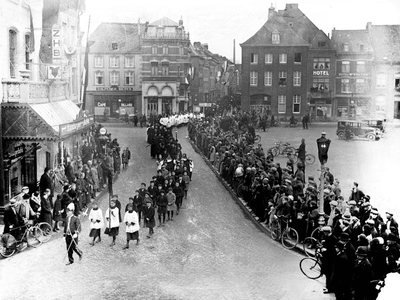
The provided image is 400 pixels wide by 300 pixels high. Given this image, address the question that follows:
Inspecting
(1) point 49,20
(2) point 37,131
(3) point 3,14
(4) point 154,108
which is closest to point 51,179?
(2) point 37,131

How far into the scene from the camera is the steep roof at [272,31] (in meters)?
58.7

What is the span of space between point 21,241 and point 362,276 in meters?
9.48

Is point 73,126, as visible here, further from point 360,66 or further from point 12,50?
point 360,66

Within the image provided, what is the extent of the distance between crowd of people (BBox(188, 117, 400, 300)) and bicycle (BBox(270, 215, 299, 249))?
23 centimetres

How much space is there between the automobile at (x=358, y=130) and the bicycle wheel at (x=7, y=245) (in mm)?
30576

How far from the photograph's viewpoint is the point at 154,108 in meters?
58.3

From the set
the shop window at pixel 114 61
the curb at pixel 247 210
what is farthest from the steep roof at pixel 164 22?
the curb at pixel 247 210

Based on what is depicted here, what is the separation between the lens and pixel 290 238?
16.4 m

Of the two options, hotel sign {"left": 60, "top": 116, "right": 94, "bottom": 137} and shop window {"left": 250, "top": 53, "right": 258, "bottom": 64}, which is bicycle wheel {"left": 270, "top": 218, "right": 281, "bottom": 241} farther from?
shop window {"left": 250, "top": 53, "right": 258, "bottom": 64}

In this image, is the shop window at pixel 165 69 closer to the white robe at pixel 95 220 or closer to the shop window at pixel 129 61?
the shop window at pixel 129 61

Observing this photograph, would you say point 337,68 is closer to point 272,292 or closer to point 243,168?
point 243,168

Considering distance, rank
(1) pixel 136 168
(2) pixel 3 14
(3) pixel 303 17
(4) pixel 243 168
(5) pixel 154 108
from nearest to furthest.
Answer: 1. (2) pixel 3 14
2. (4) pixel 243 168
3. (1) pixel 136 168
4. (5) pixel 154 108
5. (3) pixel 303 17

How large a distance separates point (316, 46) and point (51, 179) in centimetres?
4514

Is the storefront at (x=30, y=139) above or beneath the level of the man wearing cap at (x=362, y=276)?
above
